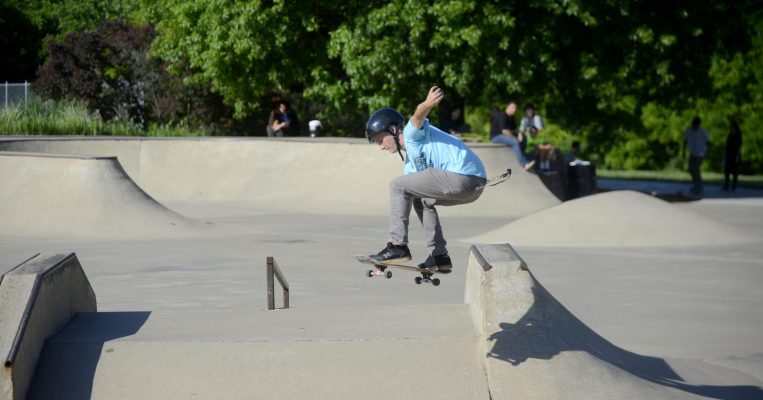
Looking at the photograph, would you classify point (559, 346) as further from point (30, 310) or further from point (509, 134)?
point (509, 134)

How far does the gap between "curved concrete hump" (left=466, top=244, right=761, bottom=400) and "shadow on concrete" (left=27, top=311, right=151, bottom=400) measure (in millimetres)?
2361

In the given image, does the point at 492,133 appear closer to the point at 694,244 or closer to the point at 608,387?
the point at 694,244

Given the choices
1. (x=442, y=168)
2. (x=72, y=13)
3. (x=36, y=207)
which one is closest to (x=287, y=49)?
(x=36, y=207)

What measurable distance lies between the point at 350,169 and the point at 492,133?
363 cm

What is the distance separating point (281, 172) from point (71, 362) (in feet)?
56.3

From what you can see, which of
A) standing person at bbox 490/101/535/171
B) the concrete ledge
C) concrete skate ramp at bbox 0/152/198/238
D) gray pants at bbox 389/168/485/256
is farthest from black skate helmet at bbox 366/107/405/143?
standing person at bbox 490/101/535/171

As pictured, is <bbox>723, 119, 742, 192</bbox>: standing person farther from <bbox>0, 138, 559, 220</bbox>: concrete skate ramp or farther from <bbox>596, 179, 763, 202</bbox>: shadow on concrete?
<bbox>0, 138, 559, 220</bbox>: concrete skate ramp

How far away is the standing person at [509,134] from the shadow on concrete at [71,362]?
16862 mm

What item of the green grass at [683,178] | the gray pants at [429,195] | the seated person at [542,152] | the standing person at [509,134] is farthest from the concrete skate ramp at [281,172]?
the green grass at [683,178]

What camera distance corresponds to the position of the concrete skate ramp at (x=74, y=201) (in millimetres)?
17016

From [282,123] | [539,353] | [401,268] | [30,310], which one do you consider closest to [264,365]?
[30,310]

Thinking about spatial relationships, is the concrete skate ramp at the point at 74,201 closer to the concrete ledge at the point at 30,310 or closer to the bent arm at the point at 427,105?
the concrete ledge at the point at 30,310

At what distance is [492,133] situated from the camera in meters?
24.6

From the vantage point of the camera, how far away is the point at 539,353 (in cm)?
676
